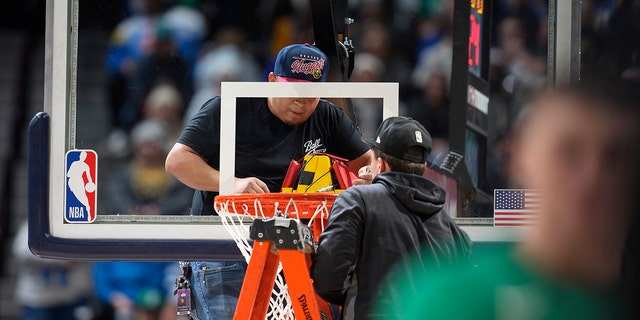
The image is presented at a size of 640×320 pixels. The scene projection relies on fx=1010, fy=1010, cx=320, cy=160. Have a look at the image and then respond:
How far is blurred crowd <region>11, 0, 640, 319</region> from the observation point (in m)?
4.45

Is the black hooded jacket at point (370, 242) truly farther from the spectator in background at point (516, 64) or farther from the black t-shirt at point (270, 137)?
the spectator in background at point (516, 64)

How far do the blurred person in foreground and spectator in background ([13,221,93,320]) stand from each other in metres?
5.70

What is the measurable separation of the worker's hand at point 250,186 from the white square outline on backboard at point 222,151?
0.18 feet

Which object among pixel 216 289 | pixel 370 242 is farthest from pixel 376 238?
pixel 216 289

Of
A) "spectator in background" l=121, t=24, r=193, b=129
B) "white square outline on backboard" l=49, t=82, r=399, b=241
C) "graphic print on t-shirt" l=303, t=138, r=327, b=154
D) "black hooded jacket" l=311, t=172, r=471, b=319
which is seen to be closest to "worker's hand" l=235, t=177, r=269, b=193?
"white square outline on backboard" l=49, t=82, r=399, b=241

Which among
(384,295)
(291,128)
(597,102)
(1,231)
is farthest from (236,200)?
(1,231)

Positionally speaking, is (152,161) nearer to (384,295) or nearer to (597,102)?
(384,295)

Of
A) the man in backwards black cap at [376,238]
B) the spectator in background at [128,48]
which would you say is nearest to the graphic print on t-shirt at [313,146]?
the spectator in background at [128,48]

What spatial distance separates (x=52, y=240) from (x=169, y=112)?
29.6 inches

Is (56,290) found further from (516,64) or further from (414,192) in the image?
(414,192)

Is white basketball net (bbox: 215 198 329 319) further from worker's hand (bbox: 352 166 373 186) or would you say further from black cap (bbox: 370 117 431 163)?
black cap (bbox: 370 117 431 163)

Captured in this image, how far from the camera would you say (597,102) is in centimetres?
99

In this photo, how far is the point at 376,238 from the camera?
316 centimetres

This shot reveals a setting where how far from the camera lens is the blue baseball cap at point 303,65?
4332 millimetres
